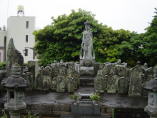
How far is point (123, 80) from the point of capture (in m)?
16.9

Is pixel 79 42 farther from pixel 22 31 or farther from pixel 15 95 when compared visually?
pixel 15 95

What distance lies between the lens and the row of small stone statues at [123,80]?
1633 centimetres

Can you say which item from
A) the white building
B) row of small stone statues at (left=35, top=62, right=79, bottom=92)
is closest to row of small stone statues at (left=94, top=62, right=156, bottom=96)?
row of small stone statues at (left=35, top=62, right=79, bottom=92)

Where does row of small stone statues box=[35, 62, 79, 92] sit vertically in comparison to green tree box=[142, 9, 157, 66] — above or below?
A: below

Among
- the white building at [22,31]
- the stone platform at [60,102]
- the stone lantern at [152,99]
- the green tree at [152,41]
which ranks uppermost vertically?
the white building at [22,31]

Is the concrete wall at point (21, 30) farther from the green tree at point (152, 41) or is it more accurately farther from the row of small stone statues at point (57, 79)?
the row of small stone statues at point (57, 79)

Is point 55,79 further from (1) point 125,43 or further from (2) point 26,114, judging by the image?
(1) point 125,43

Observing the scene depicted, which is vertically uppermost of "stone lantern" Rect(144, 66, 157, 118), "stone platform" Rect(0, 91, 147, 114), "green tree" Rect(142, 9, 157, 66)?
"green tree" Rect(142, 9, 157, 66)

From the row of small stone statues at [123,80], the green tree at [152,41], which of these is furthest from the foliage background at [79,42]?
the row of small stone statues at [123,80]

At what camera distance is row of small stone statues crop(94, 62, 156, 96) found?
1633 cm

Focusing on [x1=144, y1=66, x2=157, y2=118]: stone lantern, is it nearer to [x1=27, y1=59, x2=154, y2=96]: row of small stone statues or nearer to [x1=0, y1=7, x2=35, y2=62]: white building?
[x1=27, y1=59, x2=154, y2=96]: row of small stone statues

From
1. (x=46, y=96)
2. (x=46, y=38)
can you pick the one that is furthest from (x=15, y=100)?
(x=46, y=38)

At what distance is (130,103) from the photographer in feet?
49.9

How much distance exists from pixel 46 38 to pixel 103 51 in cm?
667
